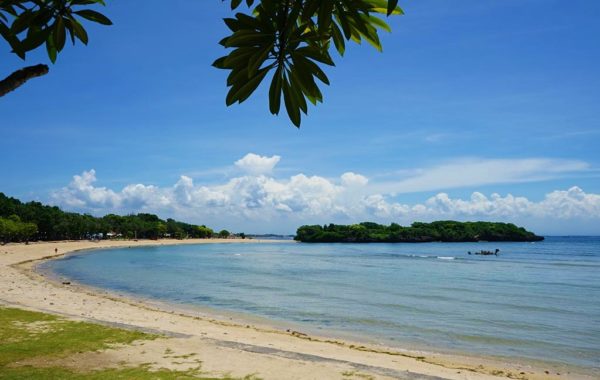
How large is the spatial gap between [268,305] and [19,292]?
13094 millimetres

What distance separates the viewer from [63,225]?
98250mm

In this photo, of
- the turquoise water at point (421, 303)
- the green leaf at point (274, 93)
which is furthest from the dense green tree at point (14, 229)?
the green leaf at point (274, 93)

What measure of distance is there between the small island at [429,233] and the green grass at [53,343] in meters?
157

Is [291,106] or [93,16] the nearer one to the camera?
[291,106]

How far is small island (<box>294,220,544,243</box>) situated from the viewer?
164 metres

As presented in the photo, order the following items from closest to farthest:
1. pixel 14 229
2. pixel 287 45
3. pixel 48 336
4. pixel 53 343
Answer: pixel 287 45
pixel 53 343
pixel 48 336
pixel 14 229

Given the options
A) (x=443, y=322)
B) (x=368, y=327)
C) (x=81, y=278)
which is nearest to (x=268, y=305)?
(x=368, y=327)

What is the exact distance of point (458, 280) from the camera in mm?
38281

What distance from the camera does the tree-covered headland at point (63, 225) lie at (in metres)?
81.7

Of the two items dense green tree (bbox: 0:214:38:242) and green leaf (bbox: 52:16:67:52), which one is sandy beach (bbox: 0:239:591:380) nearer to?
green leaf (bbox: 52:16:67:52)

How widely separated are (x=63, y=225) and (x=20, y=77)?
109 metres

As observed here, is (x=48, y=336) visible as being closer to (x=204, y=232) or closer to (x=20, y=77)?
(x=20, y=77)

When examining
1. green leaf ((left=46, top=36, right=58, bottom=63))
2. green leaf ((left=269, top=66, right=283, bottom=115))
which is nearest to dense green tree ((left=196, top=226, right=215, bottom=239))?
green leaf ((left=46, top=36, right=58, bottom=63))

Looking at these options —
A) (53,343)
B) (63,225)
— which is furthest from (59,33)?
(63,225)
